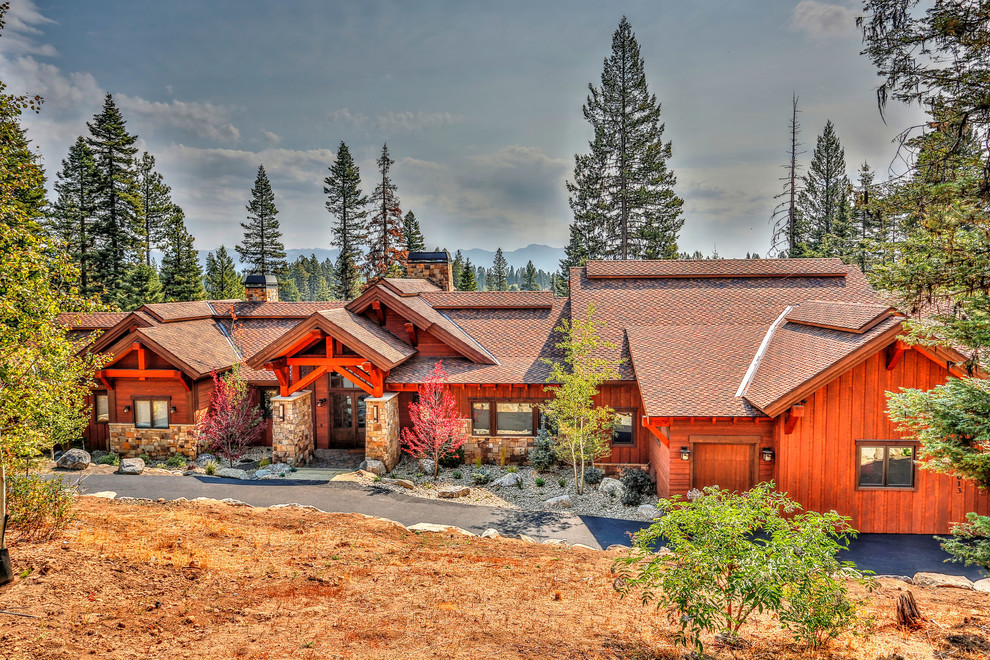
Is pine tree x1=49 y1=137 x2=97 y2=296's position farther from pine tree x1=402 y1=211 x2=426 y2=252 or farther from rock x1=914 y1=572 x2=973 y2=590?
rock x1=914 y1=572 x2=973 y2=590

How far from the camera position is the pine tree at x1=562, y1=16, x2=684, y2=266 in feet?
109

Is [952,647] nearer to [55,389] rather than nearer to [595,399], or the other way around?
[595,399]

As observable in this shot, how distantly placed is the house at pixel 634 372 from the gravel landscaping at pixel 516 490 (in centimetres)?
87

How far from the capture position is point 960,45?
5840 millimetres

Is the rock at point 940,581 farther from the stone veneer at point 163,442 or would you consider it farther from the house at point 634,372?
the stone veneer at point 163,442

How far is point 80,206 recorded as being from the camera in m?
31.3

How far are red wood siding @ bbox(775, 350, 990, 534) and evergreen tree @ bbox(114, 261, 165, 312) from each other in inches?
1406

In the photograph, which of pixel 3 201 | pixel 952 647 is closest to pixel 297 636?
pixel 3 201

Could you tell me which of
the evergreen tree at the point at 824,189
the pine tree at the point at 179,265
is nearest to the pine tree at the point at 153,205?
the pine tree at the point at 179,265

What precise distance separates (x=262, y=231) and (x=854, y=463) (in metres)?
44.8

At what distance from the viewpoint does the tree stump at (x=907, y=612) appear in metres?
6.19

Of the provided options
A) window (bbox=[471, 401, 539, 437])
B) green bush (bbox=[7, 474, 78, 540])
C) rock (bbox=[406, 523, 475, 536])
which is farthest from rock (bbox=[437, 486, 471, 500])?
green bush (bbox=[7, 474, 78, 540])

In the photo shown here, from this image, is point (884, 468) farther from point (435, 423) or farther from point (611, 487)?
point (435, 423)

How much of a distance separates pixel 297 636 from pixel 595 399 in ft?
36.9
